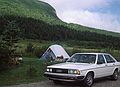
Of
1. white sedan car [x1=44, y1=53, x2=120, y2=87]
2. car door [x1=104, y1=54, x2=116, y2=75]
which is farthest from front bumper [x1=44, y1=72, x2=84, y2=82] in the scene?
car door [x1=104, y1=54, x2=116, y2=75]

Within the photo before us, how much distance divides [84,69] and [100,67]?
5.59 ft

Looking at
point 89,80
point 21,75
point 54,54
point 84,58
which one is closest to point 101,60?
point 84,58

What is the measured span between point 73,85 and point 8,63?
5115 mm

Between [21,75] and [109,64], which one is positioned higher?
[109,64]

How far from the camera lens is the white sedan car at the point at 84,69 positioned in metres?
12.8

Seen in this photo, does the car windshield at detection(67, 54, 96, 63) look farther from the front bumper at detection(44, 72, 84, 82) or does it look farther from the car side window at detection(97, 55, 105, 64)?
the front bumper at detection(44, 72, 84, 82)

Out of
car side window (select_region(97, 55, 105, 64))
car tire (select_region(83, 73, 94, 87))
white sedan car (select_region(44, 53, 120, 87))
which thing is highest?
car side window (select_region(97, 55, 105, 64))

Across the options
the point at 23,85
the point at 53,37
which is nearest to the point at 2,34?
the point at 23,85

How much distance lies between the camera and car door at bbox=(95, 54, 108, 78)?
14271mm

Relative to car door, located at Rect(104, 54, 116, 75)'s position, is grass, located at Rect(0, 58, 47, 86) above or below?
below

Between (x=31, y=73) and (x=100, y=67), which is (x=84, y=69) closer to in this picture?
(x=100, y=67)

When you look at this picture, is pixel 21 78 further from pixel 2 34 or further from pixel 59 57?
pixel 59 57

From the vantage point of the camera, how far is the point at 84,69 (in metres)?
13.0

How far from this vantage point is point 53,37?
125 meters
